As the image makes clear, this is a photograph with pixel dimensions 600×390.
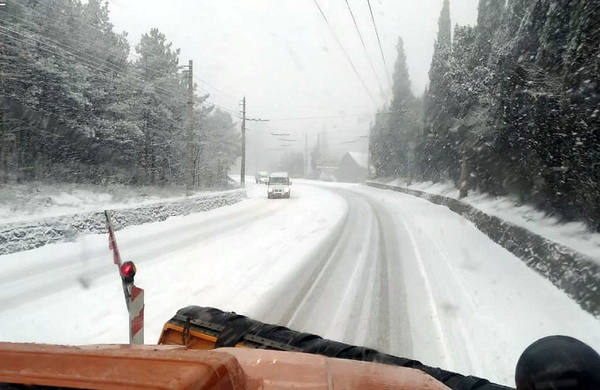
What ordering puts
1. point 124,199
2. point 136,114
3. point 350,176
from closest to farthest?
1. point 124,199
2. point 136,114
3. point 350,176

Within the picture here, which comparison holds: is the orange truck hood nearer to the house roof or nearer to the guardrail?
the guardrail

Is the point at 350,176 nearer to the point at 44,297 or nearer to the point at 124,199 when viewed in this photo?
the point at 124,199

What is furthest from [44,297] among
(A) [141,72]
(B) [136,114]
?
(A) [141,72]

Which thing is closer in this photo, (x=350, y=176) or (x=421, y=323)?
(x=421, y=323)

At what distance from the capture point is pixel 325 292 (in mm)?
7855

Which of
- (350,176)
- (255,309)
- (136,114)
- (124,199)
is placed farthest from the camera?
(350,176)

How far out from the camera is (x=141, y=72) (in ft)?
112

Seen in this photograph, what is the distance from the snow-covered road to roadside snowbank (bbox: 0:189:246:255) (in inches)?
14.2

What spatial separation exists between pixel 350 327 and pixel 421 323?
119 cm

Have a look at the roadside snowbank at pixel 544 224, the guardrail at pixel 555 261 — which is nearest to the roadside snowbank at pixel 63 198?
the guardrail at pixel 555 261

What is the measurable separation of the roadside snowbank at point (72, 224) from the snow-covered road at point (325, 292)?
0.36 metres

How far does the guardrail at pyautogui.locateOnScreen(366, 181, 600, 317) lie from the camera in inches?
272

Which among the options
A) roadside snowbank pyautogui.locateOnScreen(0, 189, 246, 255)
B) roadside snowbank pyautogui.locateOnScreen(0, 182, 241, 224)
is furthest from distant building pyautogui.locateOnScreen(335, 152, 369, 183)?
roadside snowbank pyautogui.locateOnScreen(0, 189, 246, 255)

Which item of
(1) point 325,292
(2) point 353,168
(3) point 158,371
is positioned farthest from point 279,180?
(2) point 353,168
